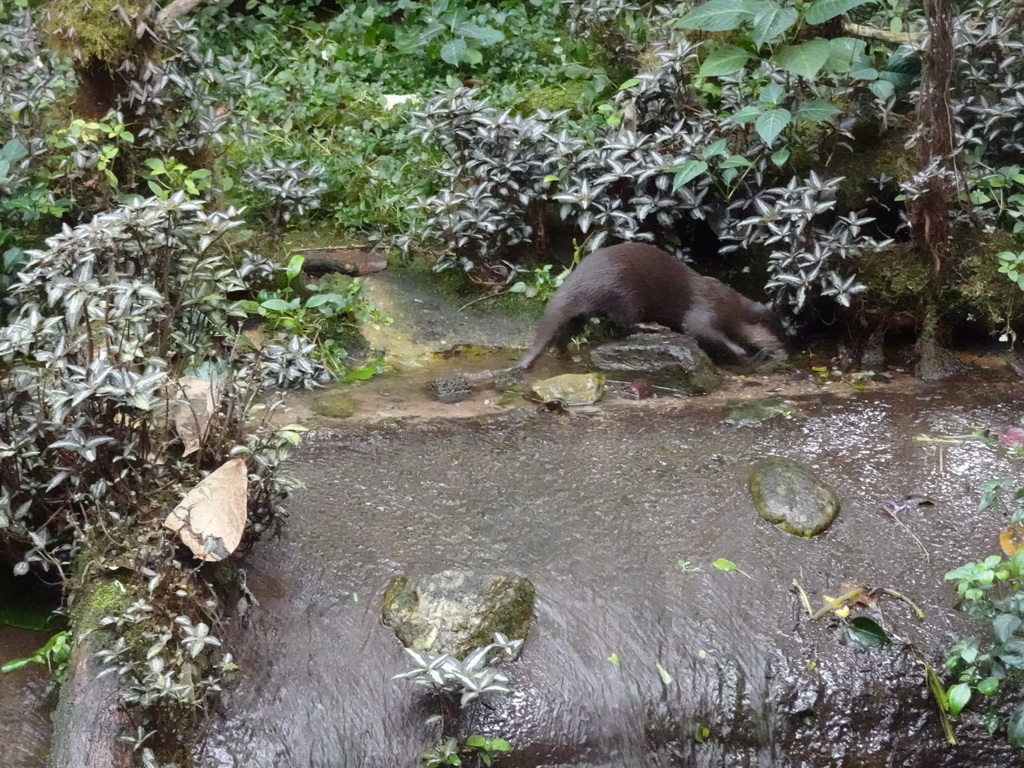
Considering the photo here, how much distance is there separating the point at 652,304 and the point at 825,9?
1469 millimetres

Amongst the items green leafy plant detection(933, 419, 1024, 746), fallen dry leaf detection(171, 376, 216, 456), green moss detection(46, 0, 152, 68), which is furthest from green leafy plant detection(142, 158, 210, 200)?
green leafy plant detection(933, 419, 1024, 746)

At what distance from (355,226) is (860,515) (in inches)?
122

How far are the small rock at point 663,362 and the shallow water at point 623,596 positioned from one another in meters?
0.51

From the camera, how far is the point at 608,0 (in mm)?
4988

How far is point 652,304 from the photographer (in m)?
4.22

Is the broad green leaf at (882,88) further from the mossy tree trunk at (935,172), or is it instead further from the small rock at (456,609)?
the small rock at (456,609)

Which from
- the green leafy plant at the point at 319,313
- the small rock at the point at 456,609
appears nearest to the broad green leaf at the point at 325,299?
the green leafy plant at the point at 319,313

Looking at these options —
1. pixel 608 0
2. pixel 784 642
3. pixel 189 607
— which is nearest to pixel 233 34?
pixel 608 0

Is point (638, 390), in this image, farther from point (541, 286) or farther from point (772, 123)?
point (772, 123)

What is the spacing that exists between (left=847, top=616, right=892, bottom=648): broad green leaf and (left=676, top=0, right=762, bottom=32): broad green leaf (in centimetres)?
230

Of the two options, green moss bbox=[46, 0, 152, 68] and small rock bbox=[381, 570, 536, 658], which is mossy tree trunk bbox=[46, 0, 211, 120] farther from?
small rock bbox=[381, 570, 536, 658]

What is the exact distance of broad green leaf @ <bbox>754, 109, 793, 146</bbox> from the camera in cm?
358

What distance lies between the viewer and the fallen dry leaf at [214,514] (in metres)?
2.27

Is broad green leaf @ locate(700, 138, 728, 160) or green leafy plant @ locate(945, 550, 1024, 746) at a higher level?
broad green leaf @ locate(700, 138, 728, 160)
